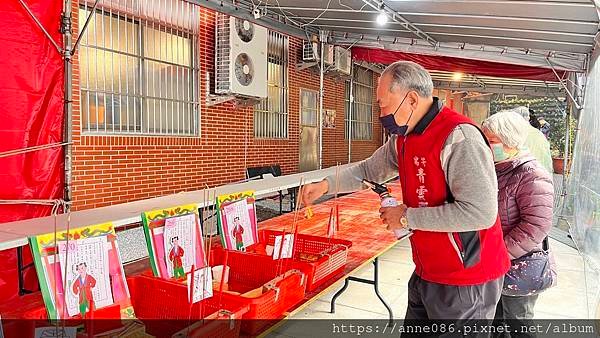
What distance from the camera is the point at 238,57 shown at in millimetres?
6051

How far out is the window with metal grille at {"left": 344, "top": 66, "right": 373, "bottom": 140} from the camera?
1017 cm

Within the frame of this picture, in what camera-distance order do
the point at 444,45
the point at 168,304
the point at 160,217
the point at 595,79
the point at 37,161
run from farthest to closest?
the point at 444,45
the point at 595,79
the point at 37,161
the point at 160,217
the point at 168,304

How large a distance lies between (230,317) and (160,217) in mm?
632

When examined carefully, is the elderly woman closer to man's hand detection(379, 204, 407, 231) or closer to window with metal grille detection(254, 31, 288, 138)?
man's hand detection(379, 204, 407, 231)

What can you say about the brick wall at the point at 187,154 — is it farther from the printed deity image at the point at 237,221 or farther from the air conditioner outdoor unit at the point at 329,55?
the printed deity image at the point at 237,221

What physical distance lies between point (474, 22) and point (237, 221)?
428 centimetres

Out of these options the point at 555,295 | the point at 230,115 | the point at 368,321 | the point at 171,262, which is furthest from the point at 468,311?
the point at 230,115

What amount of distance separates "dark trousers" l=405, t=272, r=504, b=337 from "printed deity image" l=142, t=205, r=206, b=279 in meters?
1.07

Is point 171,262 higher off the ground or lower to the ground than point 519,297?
higher

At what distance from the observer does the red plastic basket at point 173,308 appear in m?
1.68

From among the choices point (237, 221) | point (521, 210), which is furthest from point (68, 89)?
point (521, 210)

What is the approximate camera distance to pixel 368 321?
3297mm

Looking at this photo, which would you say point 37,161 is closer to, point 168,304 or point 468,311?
point 168,304

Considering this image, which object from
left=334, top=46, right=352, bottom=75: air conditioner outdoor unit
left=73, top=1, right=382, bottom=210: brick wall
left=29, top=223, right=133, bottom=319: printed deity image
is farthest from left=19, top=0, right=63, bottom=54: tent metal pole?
left=334, top=46, right=352, bottom=75: air conditioner outdoor unit
